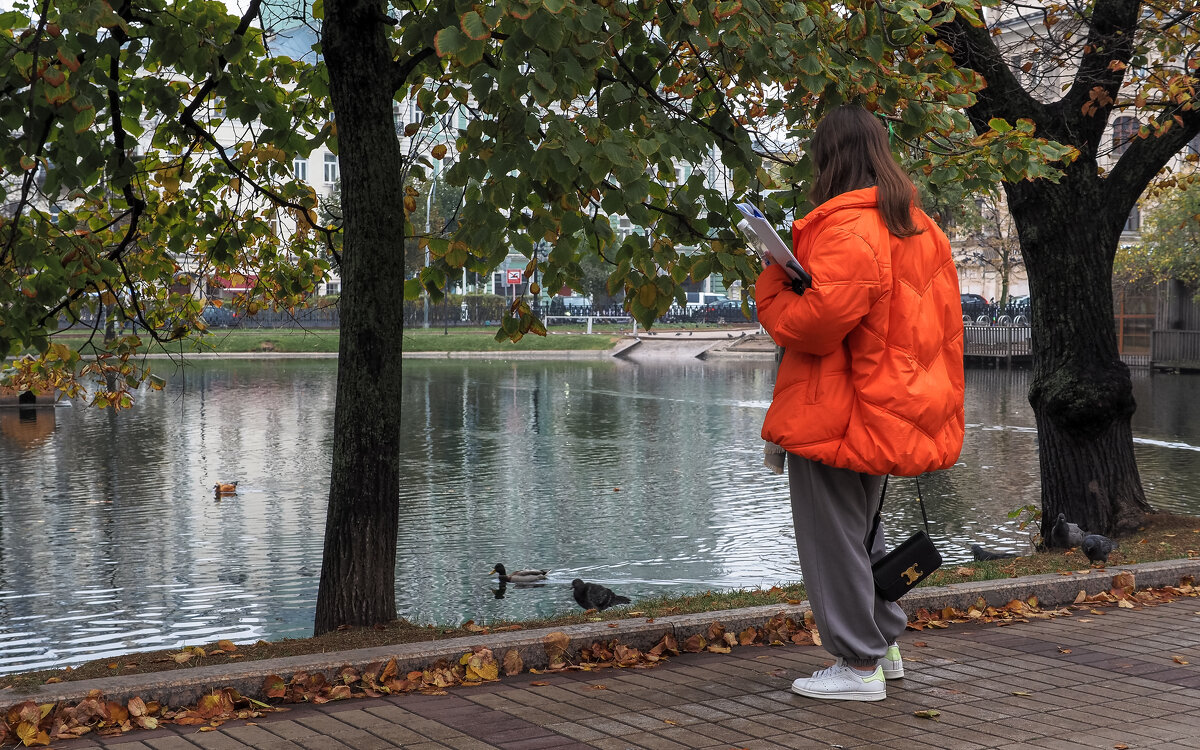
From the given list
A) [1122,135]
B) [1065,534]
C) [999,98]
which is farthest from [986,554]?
[1122,135]

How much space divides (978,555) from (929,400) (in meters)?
6.09

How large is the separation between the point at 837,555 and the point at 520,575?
18.6ft

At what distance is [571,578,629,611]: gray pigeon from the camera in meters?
8.19

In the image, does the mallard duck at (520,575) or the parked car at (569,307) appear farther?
the parked car at (569,307)

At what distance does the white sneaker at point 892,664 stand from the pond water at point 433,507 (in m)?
4.42

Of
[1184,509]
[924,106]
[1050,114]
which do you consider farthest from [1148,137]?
[1184,509]

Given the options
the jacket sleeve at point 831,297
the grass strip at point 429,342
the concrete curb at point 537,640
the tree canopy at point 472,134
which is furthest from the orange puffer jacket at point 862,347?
the grass strip at point 429,342

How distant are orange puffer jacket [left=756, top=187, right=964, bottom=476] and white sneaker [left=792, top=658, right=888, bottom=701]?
76 cm

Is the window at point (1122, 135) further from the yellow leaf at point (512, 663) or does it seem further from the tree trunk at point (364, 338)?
the yellow leaf at point (512, 663)

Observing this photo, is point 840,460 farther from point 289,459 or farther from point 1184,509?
point 289,459

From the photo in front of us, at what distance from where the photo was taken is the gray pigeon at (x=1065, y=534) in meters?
8.41

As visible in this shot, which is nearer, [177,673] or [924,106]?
[177,673]

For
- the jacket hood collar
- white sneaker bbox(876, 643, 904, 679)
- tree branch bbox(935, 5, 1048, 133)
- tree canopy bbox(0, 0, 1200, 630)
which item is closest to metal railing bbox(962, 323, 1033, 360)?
tree branch bbox(935, 5, 1048, 133)

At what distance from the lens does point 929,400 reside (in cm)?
398
